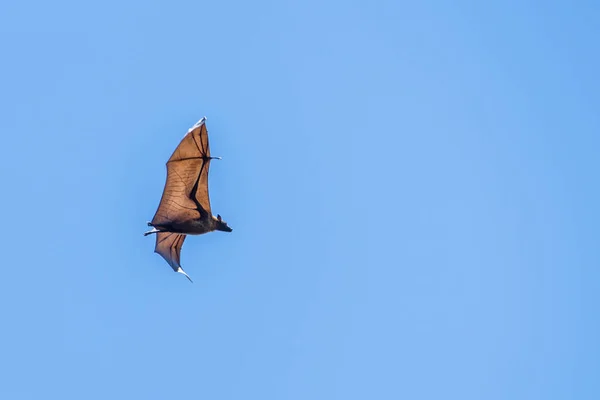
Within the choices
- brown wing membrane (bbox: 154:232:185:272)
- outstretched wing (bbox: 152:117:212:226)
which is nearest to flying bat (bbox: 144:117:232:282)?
→ outstretched wing (bbox: 152:117:212:226)

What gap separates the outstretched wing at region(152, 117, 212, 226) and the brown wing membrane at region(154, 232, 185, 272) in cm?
243

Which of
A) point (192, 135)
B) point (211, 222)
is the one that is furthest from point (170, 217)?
point (192, 135)

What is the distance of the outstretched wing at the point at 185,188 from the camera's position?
22.6 metres

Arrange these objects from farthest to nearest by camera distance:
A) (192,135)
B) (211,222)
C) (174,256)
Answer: (174,256) → (211,222) → (192,135)

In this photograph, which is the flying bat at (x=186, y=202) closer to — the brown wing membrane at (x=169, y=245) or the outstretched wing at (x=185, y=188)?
the outstretched wing at (x=185, y=188)

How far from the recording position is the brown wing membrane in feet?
84.7

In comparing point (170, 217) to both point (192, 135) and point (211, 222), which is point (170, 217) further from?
point (192, 135)

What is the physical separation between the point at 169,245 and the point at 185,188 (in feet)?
10.6

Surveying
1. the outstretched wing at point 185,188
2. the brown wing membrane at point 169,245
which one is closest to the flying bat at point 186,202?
the outstretched wing at point 185,188

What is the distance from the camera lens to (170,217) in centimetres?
2333

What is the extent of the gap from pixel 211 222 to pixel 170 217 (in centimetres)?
96

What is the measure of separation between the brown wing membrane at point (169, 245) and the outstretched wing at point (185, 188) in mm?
2430

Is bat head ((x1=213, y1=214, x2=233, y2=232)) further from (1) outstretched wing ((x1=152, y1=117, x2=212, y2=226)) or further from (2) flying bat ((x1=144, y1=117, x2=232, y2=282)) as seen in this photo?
(1) outstretched wing ((x1=152, y1=117, x2=212, y2=226))

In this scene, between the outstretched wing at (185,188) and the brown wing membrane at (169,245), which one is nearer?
the outstretched wing at (185,188)
